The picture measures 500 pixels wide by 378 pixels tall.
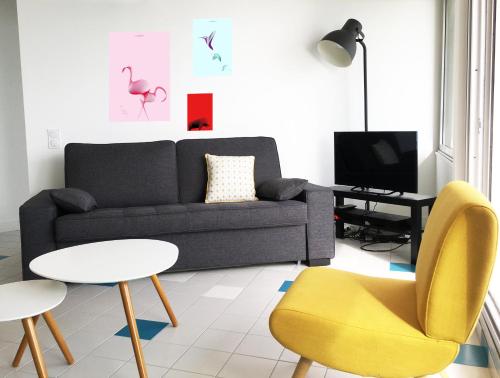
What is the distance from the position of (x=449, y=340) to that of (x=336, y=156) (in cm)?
263

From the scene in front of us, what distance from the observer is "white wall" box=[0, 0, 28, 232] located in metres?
4.70

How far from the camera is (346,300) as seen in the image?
5.54 feet

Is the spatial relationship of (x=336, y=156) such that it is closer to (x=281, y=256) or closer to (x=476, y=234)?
(x=281, y=256)

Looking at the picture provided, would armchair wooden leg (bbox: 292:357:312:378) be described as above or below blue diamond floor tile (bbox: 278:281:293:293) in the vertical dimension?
above

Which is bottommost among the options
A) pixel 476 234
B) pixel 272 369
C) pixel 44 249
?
pixel 272 369

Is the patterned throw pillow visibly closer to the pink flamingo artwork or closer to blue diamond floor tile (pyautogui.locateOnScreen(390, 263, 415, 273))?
the pink flamingo artwork

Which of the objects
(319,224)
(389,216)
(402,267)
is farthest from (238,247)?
(389,216)

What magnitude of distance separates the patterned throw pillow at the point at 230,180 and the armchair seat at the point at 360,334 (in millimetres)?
1858

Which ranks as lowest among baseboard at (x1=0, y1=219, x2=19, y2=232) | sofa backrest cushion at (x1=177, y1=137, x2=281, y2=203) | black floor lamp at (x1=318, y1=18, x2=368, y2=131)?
baseboard at (x1=0, y1=219, x2=19, y2=232)

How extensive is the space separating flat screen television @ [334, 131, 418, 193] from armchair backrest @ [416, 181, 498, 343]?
2.07 metres

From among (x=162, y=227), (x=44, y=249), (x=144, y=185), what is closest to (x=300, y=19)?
(x=144, y=185)

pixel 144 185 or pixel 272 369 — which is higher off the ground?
pixel 144 185

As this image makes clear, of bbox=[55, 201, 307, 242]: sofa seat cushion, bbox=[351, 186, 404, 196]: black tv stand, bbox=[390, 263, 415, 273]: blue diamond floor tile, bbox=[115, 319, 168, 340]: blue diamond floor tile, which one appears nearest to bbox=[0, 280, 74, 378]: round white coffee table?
bbox=[115, 319, 168, 340]: blue diamond floor tile

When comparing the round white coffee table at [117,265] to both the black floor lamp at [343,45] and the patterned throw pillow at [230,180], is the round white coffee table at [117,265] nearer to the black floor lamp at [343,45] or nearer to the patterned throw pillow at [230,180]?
the patterned throw pillow at [230,180]
